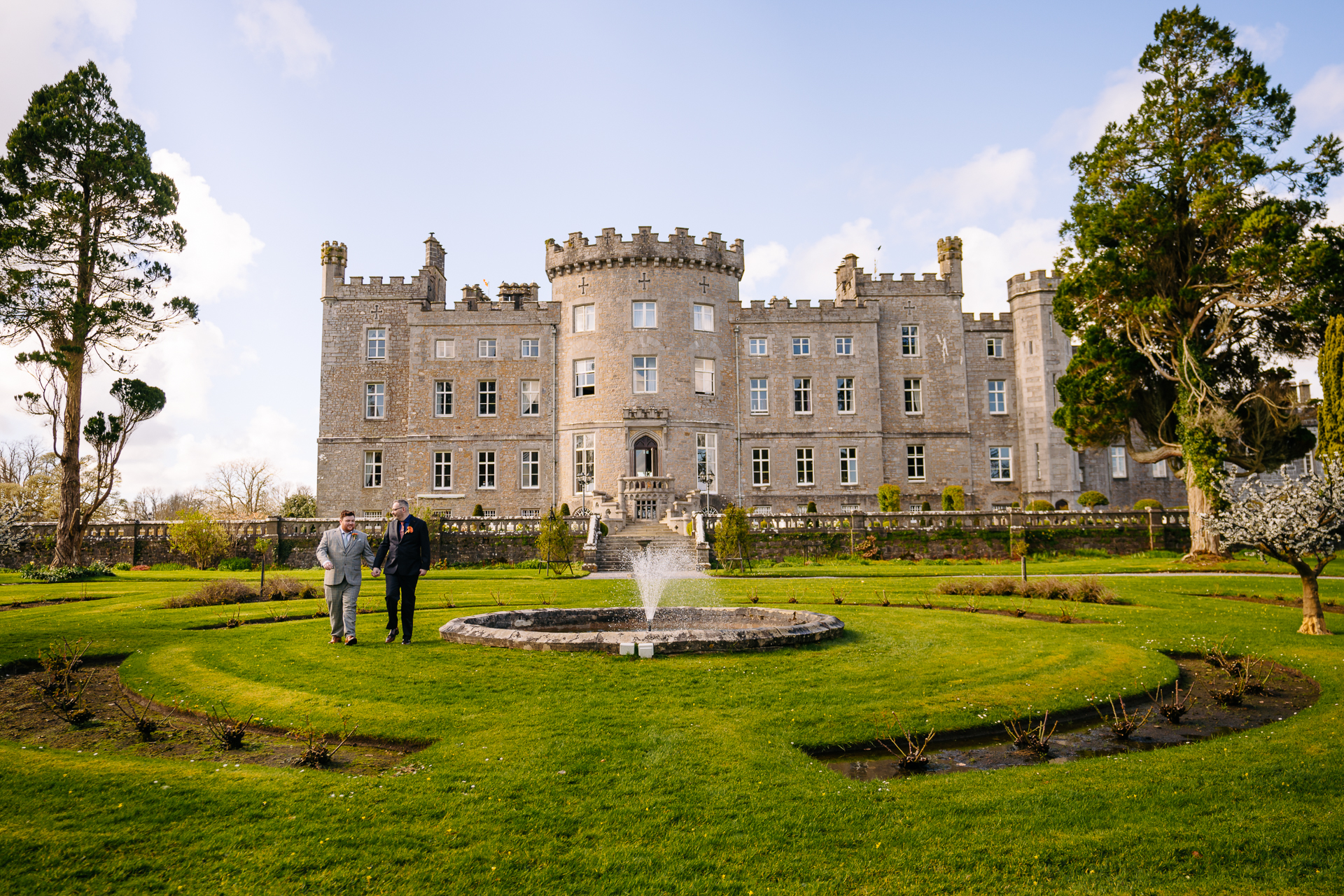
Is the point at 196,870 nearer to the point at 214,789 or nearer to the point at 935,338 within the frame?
the point at 214,789

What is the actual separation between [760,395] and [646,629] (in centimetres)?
2666

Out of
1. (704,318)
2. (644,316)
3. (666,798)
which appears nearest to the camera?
(666,798)

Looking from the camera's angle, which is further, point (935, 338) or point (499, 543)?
point (935, 338)

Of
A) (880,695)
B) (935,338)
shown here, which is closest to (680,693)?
(880,695)

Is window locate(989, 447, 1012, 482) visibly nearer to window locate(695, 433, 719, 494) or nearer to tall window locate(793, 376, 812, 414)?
tall window locate(793, 376, 812, 414)

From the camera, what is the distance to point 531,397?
126 feet

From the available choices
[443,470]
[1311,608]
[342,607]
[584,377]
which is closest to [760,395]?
[584,377]

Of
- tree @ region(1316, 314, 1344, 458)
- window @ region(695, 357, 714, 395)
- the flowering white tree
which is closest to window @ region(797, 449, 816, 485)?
window @ region(695, 357, 714, 395)

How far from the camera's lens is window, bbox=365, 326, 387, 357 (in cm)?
3884

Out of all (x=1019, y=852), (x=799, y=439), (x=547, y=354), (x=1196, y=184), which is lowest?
(x=1019, y=852)

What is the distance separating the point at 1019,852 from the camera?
15.2 feet

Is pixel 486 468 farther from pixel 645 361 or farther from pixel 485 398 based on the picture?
pixel 645 361

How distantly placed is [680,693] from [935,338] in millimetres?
34639

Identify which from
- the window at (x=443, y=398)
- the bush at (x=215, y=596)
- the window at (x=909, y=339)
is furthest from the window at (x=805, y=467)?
the bush at (x=215, y=596)
